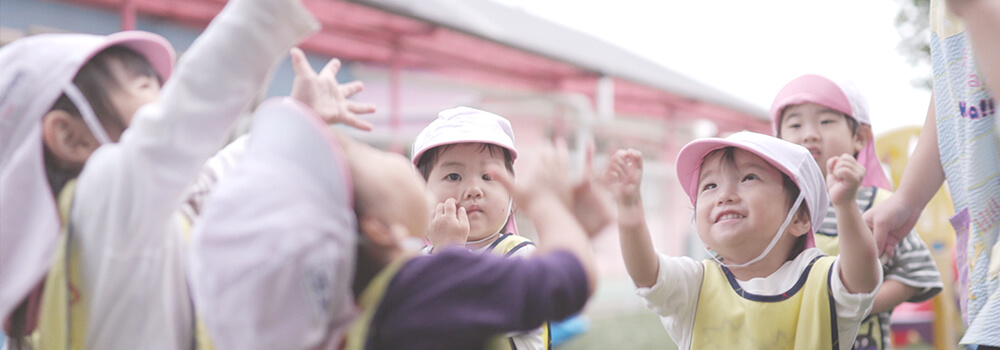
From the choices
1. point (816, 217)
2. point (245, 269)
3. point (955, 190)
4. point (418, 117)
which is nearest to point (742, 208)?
point (816, 217)

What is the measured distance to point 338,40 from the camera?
6613 millimetres

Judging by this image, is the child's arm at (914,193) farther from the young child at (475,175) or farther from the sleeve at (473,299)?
the sleeve at (473,299)

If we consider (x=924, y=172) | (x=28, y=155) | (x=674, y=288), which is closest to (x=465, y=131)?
(x=674, y=288)

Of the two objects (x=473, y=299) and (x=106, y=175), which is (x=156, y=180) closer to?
(x=106, y=175)

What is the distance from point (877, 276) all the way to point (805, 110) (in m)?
1.00

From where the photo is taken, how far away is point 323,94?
186cm

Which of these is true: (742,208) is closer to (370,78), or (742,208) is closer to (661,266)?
(661,266)

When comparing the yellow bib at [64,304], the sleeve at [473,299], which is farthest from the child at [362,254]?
the yellow bib at [64,304]

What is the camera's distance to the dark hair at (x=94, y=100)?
161 centimetres

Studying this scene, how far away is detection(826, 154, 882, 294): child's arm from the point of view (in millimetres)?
1826

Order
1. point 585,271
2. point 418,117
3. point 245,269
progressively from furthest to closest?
point 418,117
point 585,271
point 245,269

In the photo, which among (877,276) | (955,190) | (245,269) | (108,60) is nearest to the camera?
(245,269)

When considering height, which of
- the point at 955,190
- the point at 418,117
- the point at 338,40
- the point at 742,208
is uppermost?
the point at 955,190

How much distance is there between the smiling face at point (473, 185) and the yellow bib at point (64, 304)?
3.78 feet
